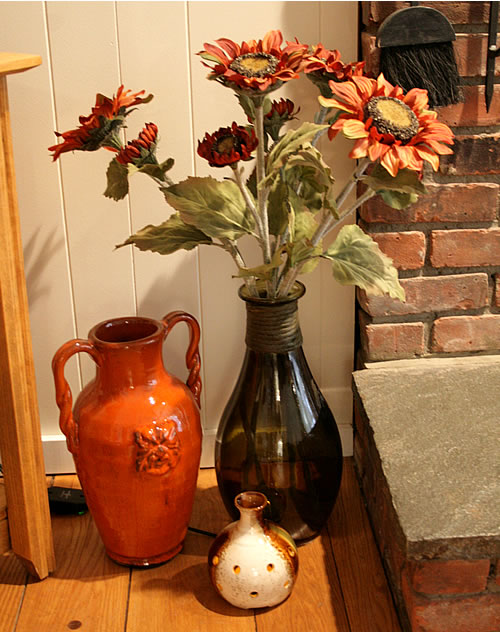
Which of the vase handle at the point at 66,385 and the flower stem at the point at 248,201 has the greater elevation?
the flower stem at the point at 248,201

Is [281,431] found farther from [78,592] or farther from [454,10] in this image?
[454,10]

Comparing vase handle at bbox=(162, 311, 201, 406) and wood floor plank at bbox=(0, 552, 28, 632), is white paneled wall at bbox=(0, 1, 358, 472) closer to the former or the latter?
vase handle at bbox=(162, 311, 201, 406)

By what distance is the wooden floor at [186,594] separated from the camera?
1.28m

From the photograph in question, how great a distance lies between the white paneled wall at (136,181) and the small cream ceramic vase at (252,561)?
1.37 feet

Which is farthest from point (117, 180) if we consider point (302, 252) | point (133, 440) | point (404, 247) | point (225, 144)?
point (404, 247)

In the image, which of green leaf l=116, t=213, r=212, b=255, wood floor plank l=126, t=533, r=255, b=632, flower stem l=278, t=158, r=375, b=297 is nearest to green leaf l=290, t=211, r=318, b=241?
flower stem l=278, t=158, r=375, b=297

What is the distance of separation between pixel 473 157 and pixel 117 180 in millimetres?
629

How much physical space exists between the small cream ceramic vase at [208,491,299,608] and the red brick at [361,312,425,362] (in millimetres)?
385

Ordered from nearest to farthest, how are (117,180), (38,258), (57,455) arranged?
(117,180) → (38,258) → (57,455)

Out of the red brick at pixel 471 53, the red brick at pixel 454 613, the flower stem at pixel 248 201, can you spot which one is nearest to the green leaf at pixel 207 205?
the flower stem at pixel 248 201

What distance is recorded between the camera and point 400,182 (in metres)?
1.12

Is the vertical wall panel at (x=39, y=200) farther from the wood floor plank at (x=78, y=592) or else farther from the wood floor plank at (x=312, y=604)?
the wood floor plank at (x=312, y=604)

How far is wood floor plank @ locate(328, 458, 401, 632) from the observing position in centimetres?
129

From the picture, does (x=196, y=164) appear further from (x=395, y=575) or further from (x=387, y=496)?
(x=395, y=575)
